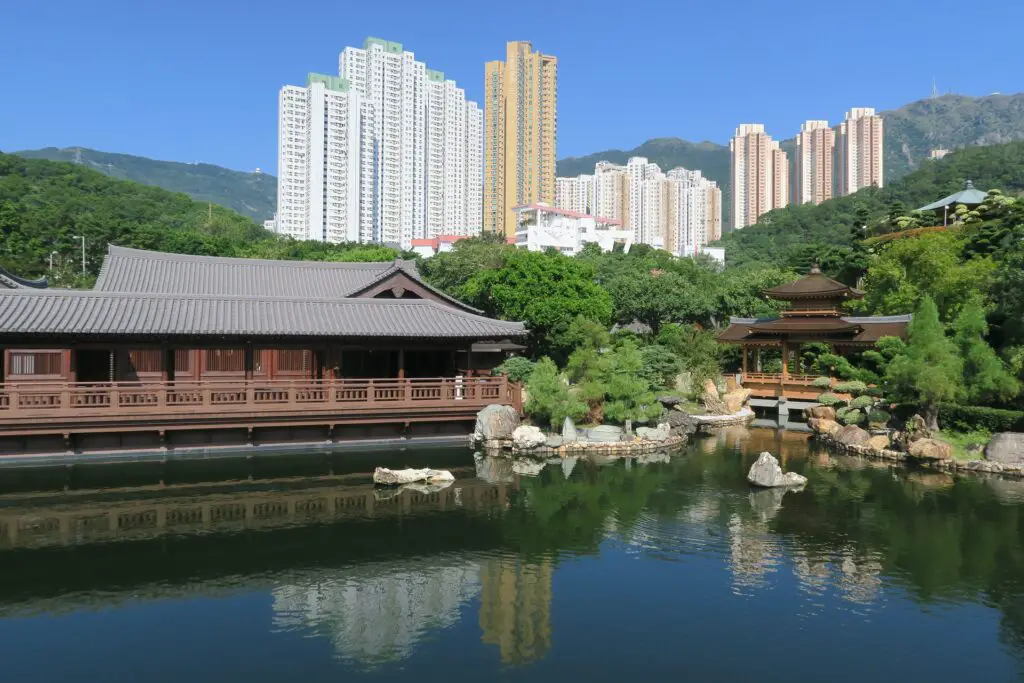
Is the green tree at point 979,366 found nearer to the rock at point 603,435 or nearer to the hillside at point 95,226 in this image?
the rock at point 603,435

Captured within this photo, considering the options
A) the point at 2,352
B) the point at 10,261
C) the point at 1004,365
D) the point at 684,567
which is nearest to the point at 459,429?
the point at 684,567

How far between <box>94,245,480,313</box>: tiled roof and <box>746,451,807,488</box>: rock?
44.7ft

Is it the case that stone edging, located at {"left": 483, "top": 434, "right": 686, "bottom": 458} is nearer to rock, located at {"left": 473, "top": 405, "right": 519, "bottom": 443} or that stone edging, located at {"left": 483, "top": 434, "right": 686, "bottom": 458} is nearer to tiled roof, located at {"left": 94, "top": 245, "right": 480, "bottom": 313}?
rock, located at {"left": 473, "top": 405, "right": 519, "bottom": 443}

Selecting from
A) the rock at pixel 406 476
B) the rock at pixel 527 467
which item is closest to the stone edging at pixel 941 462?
the rock at pixel 527 467

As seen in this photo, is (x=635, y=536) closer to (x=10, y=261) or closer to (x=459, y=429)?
(x=459, y=429)

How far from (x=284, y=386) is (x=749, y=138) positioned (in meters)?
147

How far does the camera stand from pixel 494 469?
2141 cm

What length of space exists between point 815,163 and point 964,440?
136840 mm

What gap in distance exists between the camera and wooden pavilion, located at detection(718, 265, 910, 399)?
1271 inches

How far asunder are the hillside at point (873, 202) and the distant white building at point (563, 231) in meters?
15.8

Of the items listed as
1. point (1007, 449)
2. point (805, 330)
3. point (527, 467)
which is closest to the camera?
point (1007, 449)

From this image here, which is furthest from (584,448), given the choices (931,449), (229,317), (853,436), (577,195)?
(577,195)

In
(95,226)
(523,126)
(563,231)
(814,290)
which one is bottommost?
(814,290)

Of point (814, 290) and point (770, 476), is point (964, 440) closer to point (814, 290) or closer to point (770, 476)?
point (770, 476)
